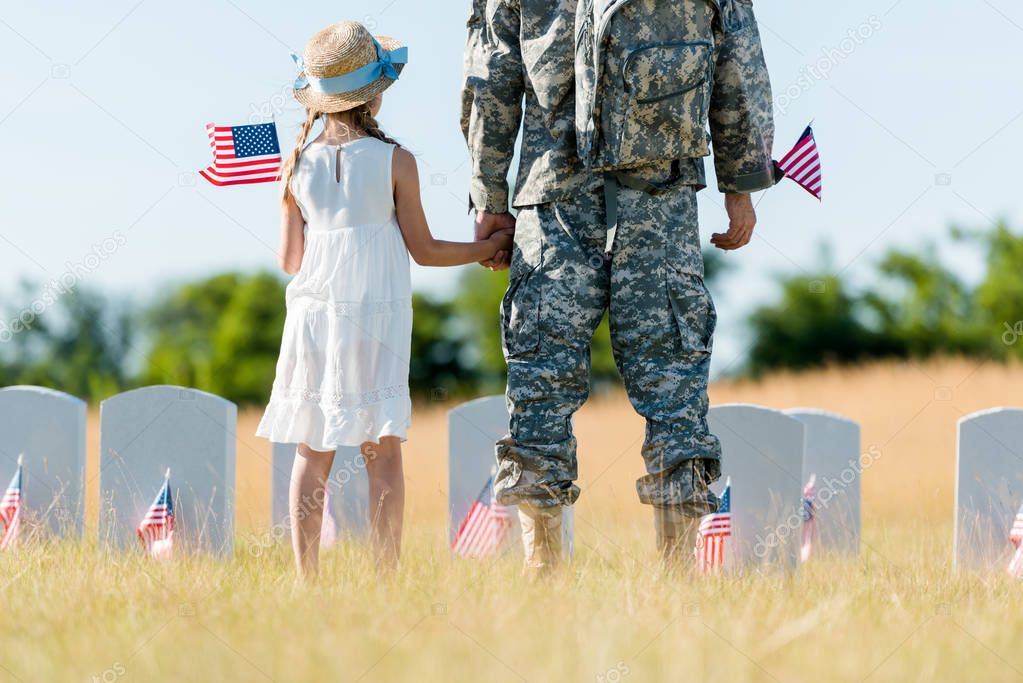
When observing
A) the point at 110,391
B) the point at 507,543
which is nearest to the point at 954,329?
the point at 110,391

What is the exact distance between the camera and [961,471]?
15.4ft

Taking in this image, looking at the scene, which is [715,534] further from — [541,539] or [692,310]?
[692,310]

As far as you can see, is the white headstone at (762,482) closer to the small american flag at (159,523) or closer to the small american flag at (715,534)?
the small american flag at (715,534)

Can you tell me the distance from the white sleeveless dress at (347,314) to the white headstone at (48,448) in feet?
5.81

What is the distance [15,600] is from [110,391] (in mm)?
28491

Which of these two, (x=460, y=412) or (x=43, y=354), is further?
(x=43, y=354)

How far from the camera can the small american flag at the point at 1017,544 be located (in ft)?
14.6

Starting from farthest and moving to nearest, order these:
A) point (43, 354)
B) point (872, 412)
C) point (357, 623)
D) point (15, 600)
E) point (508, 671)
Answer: point (43, 354), point (872, 412), point (15, 600), point (357, 623), point (508, 671)

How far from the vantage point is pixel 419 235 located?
3.52m

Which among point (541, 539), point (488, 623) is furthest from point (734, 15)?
point (488, 623)

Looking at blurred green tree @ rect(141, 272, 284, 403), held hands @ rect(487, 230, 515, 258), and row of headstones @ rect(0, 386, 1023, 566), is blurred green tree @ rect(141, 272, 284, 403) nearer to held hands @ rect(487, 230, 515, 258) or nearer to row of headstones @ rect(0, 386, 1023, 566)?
row of headstones @ rect(0, 386, 1023, 566)

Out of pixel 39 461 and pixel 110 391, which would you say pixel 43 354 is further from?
pixel 39 461

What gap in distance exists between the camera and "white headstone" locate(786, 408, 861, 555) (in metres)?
5.24

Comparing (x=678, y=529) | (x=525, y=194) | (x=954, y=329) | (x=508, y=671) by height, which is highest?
(x=954, y=329)
